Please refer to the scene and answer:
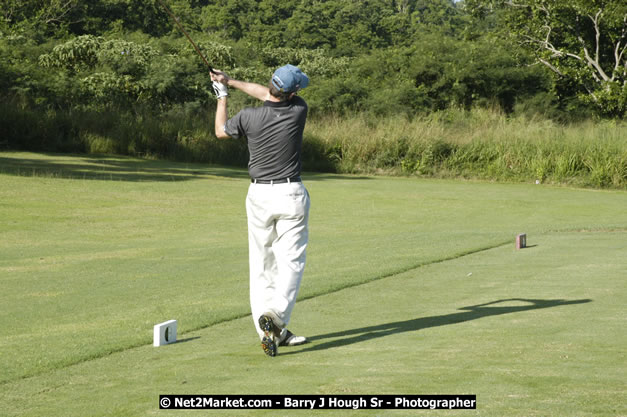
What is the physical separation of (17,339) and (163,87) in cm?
3954

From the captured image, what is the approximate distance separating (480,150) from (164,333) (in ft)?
92.2

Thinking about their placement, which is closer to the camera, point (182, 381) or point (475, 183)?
point (182, 381)

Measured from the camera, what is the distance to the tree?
4591 centimetres

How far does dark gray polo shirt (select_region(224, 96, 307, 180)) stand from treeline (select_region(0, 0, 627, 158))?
96.2ft

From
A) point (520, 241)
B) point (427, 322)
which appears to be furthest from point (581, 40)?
point (427, 322)

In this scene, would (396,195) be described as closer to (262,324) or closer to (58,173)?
(58,173)

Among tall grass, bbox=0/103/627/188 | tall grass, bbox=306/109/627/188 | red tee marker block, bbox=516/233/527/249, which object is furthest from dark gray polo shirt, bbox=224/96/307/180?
tall grass, bbox=0/103/627/188

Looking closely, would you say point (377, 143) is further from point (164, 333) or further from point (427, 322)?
point (164, 333)

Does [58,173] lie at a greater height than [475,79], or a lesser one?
lesser

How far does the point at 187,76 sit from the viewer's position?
48188 mm

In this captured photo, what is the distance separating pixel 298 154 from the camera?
6.41 metres

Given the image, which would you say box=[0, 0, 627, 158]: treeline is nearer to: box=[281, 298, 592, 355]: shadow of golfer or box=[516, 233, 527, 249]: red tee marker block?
box=[516, 233, 527, 249]: red tee marker block

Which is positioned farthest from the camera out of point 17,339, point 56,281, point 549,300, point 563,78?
point 563,78

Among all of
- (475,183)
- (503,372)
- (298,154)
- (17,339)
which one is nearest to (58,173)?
(475,183)
